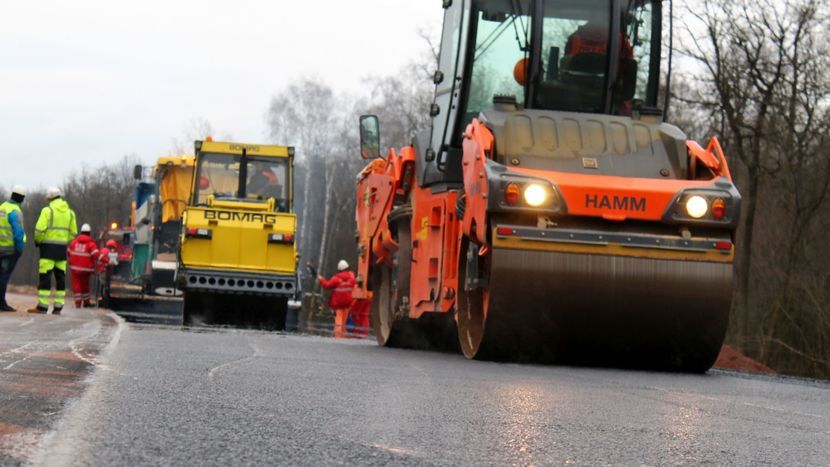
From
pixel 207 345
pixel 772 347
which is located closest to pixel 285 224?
pixel 772 347

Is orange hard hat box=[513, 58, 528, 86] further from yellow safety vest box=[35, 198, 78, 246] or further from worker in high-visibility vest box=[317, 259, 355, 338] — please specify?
worker in high-visibility vest box=[317, 259, 355, 338]

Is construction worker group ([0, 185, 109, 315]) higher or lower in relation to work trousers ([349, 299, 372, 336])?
higher

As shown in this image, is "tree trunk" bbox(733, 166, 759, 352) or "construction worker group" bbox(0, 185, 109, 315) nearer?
"construction worker group" bbox(0, 185, 109, 315)

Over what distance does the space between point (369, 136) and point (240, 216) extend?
7.31 meters

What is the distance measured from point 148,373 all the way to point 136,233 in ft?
74.7

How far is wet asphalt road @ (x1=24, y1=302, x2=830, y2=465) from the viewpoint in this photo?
397 cm

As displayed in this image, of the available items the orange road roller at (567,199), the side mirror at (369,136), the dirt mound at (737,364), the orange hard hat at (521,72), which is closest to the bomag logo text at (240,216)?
the dirt mound at (737,364)

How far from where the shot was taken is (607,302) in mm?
9211

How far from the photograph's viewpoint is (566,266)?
30.1 feet

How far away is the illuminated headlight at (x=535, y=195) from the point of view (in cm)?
920

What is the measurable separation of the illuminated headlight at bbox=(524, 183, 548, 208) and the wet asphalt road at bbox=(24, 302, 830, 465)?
1.30 metres

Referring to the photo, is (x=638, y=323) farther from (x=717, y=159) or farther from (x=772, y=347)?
(x=772, y=347)

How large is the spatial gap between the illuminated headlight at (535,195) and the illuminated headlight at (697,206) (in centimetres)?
98

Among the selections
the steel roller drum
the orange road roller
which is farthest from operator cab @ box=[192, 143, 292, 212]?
the steel roller drum
